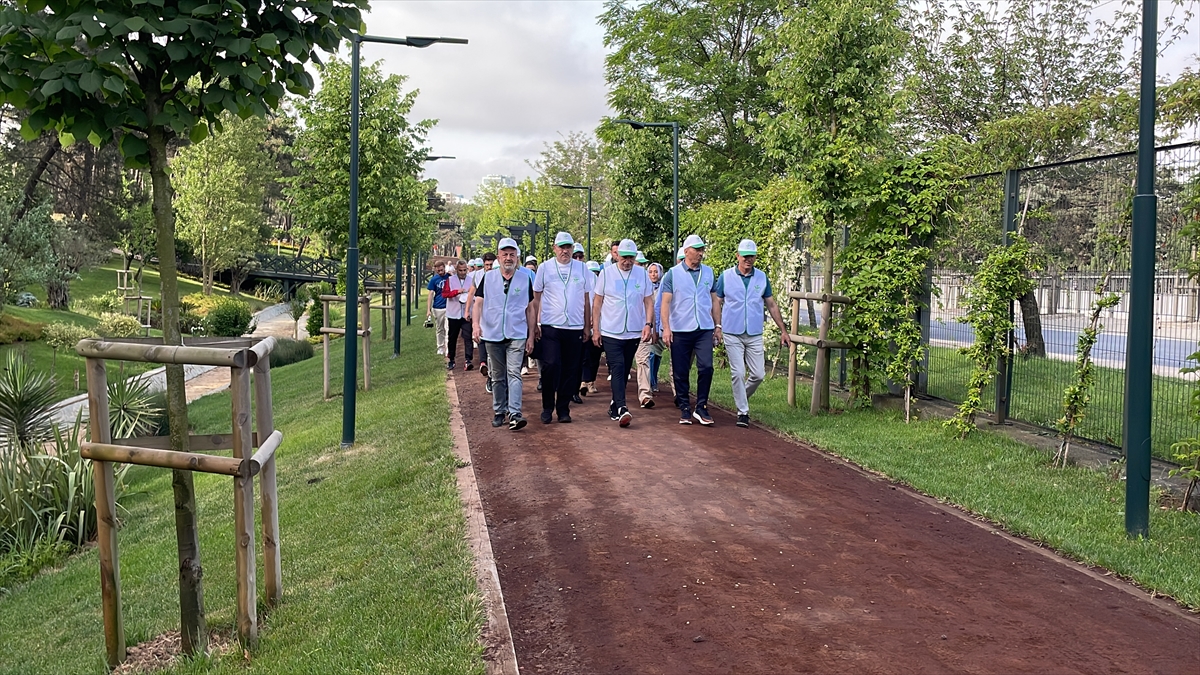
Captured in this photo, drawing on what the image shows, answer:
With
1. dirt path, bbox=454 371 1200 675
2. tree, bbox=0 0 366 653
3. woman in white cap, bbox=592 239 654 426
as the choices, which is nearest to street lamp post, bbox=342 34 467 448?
woman in white cap, bbox=592 239 654 426

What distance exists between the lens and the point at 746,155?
29312mm

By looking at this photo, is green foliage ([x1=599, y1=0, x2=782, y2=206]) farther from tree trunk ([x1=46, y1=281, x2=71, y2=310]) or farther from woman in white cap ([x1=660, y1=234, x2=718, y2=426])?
tree trunk ([x1=46, y1=281, x2=71, y2=310])

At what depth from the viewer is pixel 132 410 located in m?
13.7

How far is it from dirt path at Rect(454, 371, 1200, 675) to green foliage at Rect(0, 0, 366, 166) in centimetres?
310

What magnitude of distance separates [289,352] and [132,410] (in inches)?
616

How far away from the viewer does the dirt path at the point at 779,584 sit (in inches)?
172

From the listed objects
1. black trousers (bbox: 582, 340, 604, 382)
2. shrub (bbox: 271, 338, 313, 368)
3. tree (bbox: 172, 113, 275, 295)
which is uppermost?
tree (bbox: 172, 113, 275, 295)

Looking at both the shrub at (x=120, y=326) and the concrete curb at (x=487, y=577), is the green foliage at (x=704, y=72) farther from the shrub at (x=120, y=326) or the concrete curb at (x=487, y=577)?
the concrete curb at (x=487, y=577)

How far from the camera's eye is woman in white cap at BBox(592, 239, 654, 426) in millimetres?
10562

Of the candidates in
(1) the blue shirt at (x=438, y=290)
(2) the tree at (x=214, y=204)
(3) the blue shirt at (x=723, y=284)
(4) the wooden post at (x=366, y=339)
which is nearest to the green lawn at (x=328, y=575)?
(4) the wooden post at (x=366, y=339)

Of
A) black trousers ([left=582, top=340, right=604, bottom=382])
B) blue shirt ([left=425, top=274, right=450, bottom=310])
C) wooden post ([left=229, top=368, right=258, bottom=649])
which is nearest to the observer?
wooden post ([left=229, top=368, right=258, bottom=649])

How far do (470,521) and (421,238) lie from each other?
1704cm

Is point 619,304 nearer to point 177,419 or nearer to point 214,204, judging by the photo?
point 177,419

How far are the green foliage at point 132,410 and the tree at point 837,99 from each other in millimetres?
9509
